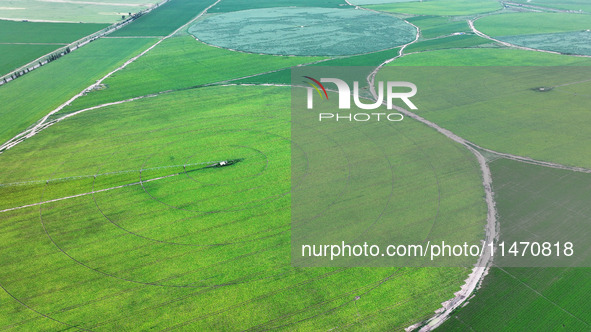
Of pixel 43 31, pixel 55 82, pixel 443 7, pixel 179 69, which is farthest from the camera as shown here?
pixel 443 7

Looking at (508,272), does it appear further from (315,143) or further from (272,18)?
(272,18)

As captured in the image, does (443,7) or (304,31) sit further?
(443,7)

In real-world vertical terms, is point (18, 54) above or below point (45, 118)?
above

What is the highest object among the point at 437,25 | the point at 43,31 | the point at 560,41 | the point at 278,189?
the point at 437,25

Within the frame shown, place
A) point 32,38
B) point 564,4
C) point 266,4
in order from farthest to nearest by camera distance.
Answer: point 266,4
point 564,4
point 32,38

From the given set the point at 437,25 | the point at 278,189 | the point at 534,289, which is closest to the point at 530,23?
the point at 437,25

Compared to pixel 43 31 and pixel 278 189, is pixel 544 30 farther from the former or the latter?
pixel 43 31
